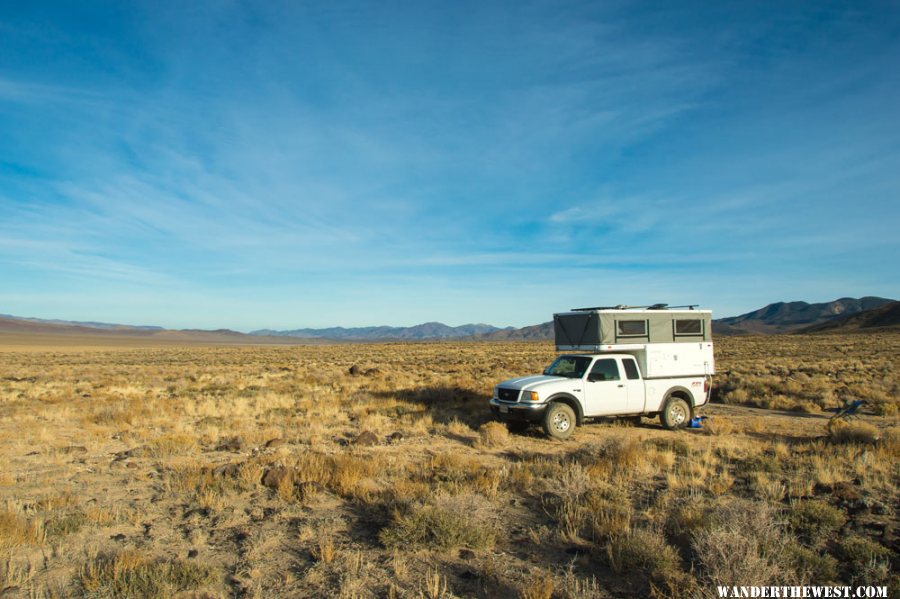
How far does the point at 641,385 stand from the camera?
41.9ft

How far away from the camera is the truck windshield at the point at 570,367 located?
12500 mm

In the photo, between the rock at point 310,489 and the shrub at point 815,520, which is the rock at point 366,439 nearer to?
the rock at point 310,489

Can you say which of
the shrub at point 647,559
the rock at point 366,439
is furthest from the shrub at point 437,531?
the rock at point 366,439

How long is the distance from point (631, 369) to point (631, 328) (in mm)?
1003

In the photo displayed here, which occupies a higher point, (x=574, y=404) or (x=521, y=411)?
(x=574, y=404)

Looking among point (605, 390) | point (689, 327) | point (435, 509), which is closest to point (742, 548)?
point (435, 509)

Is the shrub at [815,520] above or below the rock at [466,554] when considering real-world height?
above

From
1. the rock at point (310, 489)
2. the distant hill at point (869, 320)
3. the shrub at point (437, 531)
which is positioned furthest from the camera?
the distant hill at point (869, 320)

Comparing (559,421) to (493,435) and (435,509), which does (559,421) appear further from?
(435,509)

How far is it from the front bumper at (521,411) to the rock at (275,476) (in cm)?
530

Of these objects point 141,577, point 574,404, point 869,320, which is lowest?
point 141,577

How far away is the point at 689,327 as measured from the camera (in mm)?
13672

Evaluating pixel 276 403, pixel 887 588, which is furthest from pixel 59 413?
pixel 887 588

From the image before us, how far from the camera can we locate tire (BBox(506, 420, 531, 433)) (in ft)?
42.3
